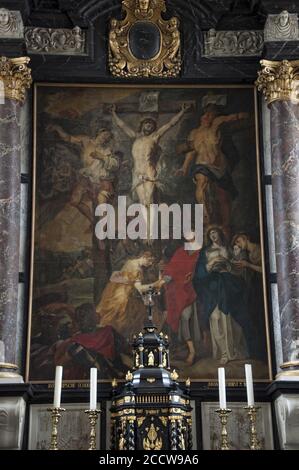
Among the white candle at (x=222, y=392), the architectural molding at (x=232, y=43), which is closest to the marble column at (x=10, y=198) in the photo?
the white candle at (x=222, y=392)

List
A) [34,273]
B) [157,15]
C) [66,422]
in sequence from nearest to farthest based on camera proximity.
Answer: [66,422] → [34,273] → [157,15]

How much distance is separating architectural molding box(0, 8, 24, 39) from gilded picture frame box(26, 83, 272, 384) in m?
1.10

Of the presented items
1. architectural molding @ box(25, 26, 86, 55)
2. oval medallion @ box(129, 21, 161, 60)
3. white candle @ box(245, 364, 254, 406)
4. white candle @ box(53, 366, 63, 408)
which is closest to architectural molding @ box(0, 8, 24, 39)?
architectural molding @ box(25, 26, 86, 55)

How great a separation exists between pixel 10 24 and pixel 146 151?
2881 mm

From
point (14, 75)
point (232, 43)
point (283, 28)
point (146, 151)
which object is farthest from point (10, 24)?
point (283, 28)

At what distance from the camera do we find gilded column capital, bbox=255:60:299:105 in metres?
13.1

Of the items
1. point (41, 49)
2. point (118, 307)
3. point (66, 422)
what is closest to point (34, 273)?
point (118, 307)

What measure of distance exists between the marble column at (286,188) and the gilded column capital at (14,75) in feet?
11.8

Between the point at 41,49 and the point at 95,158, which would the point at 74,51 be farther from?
the point at 95,158

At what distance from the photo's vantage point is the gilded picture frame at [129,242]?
12.8m

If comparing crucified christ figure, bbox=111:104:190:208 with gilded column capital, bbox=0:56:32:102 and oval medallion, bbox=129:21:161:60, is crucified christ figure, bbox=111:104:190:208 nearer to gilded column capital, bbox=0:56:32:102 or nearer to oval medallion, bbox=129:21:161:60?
oval medallion, bbox=129:21:161:60

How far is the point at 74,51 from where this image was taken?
1378 centimetres

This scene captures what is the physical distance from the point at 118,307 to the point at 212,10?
5002 millimetres

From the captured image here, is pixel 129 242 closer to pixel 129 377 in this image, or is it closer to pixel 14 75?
pixel 129 377
